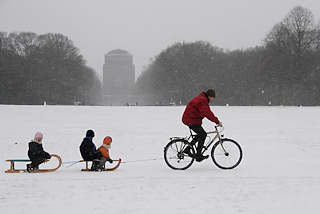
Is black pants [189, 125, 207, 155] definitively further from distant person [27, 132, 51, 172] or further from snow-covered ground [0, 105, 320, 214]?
distant person [27, 132, 51, 172]

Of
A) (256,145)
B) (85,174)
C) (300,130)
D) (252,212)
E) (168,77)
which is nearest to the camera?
(252,212)

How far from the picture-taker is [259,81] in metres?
59.2

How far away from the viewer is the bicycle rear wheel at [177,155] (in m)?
8.50

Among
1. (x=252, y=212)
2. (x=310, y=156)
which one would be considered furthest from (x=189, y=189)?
(x=310, y=156)

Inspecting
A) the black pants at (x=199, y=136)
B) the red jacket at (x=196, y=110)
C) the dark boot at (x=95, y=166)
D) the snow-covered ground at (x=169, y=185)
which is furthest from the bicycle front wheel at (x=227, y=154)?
the dark boot at (x=95, y=166)

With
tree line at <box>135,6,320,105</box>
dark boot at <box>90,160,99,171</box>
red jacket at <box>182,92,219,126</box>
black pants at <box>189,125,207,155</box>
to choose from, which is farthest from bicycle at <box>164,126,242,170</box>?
tree line at <box>135,6,320,105</box>

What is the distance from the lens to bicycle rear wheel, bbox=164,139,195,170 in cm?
850

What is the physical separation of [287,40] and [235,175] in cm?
5026

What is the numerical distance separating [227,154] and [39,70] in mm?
62657

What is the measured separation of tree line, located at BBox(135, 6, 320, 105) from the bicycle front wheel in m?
43.8

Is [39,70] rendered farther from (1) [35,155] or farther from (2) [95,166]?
(2) [95,166]

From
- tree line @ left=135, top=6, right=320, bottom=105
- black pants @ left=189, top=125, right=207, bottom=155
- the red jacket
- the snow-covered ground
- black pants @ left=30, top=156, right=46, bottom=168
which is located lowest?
the snow-covered ground

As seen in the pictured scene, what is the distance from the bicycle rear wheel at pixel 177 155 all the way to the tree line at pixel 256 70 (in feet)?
145

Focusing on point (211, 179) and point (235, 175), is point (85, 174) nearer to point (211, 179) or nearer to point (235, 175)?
point (211, 179)
